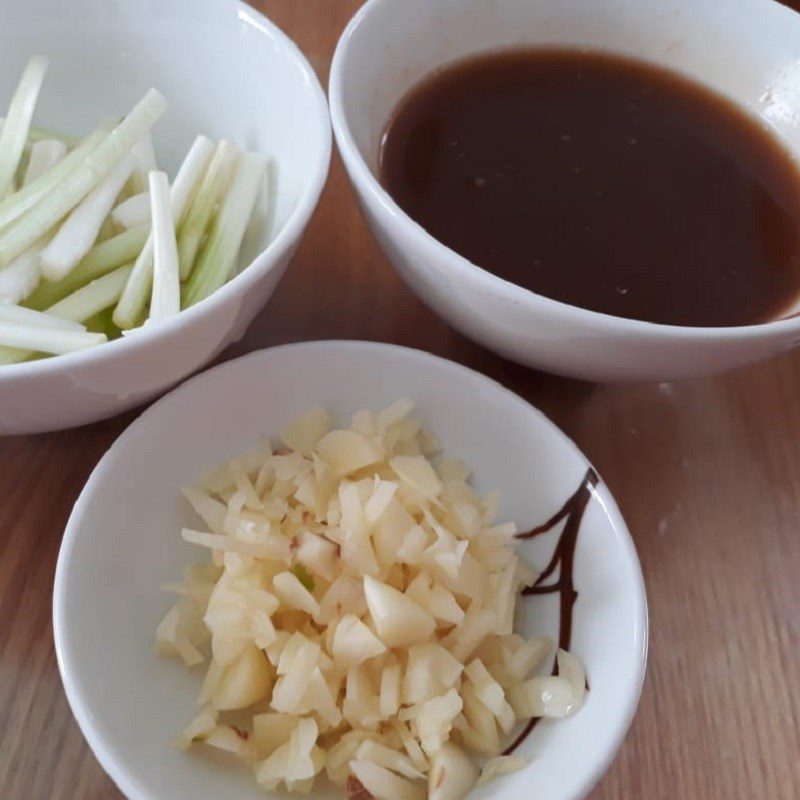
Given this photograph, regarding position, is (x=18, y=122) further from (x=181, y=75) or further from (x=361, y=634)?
(x=361, y=634)

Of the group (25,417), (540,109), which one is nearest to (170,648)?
(25,417)

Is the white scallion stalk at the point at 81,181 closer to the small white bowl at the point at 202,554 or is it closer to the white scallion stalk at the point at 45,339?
the white scallion stalk at the point at 45,339

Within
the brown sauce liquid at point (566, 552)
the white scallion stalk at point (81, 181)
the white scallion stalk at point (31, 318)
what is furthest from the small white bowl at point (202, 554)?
the white scallion stalk at point (81, 181)

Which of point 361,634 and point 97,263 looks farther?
point 97,263

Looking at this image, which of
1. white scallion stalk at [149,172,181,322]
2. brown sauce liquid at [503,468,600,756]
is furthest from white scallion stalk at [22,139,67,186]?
brown sauce liquid at [503,468,600,756]

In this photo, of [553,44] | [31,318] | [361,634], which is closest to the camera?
[361,634]

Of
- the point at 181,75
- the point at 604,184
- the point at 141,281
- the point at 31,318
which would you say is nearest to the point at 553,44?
the point at 604,184

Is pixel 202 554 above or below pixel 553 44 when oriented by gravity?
below
